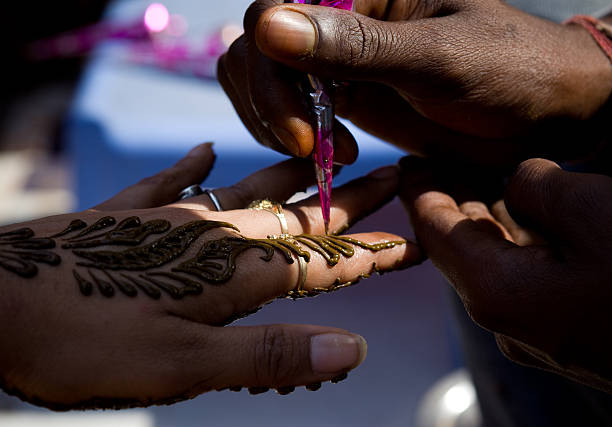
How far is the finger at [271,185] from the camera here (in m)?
1.39

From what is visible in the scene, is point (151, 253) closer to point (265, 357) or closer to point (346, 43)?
point (265, 357)

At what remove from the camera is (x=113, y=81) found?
2322 mm

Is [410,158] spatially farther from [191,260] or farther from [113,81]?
[113,81]

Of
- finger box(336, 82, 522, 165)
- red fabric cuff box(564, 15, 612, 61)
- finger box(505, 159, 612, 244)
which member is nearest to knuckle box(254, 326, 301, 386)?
finger box(505, 159, 612, 244)

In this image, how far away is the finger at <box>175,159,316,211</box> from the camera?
1.39 metres

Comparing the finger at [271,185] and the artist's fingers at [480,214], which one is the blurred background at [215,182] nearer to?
the finger at [271,185]

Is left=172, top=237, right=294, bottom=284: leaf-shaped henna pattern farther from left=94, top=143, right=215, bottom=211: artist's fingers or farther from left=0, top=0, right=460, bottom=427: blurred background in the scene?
left=0, top=0, right=460, bottom=427: blurred background

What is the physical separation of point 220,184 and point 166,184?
41 cm

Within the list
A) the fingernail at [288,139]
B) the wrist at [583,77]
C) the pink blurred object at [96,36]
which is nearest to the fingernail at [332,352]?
the fingernail at [288,139]

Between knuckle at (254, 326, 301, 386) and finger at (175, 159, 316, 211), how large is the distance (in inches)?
21.5

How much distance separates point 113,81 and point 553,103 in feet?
5.77

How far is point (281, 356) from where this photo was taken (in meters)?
0.89

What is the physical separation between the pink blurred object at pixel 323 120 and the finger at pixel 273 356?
1.34 feet

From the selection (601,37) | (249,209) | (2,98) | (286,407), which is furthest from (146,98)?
(2,98)
